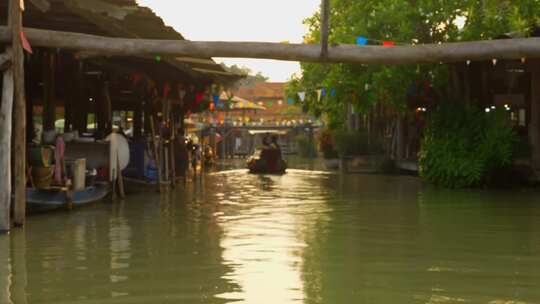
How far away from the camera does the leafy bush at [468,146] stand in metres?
20.3

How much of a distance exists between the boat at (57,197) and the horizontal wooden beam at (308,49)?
8.46ft

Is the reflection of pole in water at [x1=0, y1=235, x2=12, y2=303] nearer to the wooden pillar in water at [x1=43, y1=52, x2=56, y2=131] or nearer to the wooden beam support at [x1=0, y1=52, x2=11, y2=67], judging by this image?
the wooden beam support at [x1=0, y1=52, x2=11, y2=67]

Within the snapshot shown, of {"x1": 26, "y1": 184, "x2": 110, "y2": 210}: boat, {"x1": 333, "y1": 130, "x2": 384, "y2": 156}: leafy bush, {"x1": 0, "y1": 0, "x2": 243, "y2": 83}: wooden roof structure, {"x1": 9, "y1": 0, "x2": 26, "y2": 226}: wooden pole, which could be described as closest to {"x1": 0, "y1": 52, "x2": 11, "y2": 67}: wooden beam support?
{"x1": 9, "y1": 0, "x2": 26, "y2": 226}: wooden pole

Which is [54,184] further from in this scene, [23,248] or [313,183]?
[313,183]

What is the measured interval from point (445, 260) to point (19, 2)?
6.26 m

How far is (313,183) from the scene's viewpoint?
23734 millimetres

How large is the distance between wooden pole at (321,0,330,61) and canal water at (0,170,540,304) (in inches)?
91.7

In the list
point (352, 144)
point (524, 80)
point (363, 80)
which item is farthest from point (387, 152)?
point (363, 80)

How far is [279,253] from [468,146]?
1214cm

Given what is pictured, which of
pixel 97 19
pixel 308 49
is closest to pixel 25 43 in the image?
pixel 97 19

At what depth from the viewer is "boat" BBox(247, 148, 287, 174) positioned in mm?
30078

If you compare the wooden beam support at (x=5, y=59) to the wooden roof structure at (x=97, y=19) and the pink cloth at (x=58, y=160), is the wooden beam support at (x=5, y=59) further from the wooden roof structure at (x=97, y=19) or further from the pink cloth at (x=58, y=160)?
the pink cloth at (x=58, y=160)

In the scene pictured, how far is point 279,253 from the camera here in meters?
9.41

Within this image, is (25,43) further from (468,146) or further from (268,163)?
(268,163)
